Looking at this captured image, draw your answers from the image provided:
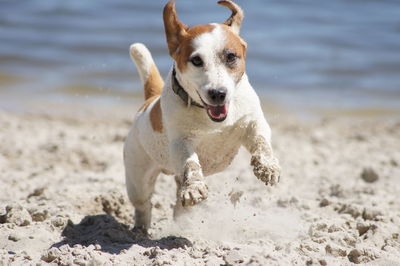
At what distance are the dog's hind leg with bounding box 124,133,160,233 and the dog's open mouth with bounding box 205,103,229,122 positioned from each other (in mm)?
1065

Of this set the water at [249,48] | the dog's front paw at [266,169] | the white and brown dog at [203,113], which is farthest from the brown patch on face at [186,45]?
the water at [249,48]

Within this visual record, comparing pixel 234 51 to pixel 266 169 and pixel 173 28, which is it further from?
pixel 266 169

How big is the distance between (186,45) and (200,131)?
0.54 meters

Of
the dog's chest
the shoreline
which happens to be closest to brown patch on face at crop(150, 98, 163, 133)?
the dog's chest

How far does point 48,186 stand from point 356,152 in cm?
329

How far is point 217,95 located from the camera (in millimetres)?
3832

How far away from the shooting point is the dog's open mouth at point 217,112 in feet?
13.1

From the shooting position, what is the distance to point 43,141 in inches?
285

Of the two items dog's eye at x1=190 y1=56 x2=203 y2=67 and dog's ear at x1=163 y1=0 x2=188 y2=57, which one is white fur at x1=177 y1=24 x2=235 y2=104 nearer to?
dog's eye at x1=190 y1=56 x2=203 y2=67

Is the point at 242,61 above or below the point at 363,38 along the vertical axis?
above

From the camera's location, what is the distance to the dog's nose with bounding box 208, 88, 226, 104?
3.82 metres

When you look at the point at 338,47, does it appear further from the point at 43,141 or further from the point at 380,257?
the point at 380,257

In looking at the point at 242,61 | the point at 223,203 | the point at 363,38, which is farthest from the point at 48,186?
the point at 363,38

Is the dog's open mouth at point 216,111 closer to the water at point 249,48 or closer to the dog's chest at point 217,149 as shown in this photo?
the dog's chest at point 217,149
